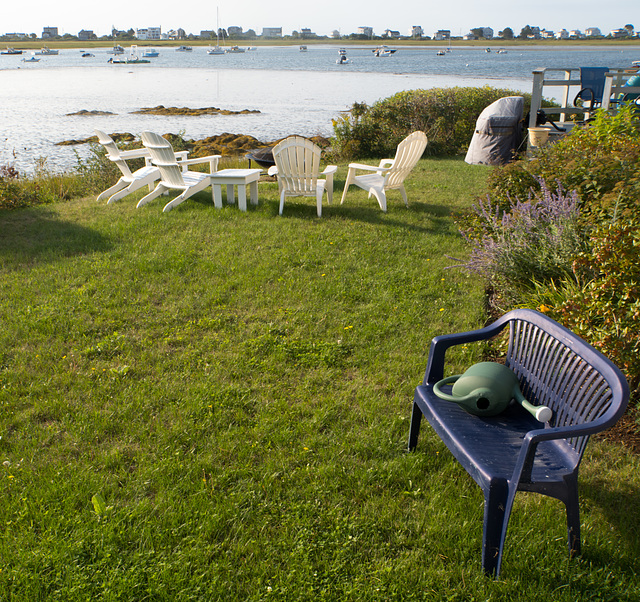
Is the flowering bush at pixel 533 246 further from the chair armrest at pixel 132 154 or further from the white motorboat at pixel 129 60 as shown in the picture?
the white motorboat at pixel 129 60

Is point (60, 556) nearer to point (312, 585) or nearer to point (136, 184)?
point (312, 585)

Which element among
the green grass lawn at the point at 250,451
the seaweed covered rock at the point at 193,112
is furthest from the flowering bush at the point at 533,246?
the seaweed covered rock at the point at 193,112

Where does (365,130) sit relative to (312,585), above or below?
above

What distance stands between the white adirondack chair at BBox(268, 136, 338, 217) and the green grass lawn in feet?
6.71

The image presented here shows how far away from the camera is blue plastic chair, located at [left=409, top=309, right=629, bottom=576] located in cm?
195

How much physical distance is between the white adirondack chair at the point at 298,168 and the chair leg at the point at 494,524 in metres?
5.77

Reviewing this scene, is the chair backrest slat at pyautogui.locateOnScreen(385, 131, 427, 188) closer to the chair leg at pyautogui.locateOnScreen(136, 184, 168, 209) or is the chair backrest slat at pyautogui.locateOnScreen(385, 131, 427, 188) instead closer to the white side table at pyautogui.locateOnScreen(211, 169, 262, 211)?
the white side table at pyautogui.locateOnScreen(211, 169, 262, 211)

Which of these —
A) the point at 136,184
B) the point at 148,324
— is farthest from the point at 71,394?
the point at 136,184

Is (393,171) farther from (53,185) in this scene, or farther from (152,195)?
(53,185)

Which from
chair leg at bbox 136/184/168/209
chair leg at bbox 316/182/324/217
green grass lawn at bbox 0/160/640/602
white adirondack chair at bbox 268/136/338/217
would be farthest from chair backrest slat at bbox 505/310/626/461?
chair leg at bbox 136/184/168/209

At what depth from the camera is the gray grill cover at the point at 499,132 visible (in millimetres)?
11109

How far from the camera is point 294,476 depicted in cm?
270

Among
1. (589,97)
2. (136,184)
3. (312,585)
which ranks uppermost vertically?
(589,97)

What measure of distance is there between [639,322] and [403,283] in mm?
2462
